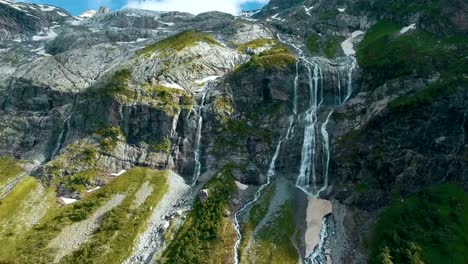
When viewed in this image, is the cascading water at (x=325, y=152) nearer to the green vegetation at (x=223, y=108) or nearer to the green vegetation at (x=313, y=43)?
the green vegetation at (x=223, y=108)

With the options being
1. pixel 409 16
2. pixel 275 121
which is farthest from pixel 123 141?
pixel 409 16

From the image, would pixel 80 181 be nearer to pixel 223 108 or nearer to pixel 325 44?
pixel 223 108

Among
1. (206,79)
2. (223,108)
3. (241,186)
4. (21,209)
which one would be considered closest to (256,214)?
(241,186)

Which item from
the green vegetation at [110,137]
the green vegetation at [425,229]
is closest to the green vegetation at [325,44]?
the green vegetation at [110,137]

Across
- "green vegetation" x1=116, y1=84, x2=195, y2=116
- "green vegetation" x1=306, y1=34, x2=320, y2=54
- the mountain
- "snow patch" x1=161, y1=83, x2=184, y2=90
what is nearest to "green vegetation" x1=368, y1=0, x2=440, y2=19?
the mountain

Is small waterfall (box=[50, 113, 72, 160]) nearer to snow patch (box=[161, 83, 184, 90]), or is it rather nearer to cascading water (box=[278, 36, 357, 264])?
Result: snow patch (box=[161, 83, 184, 90])
